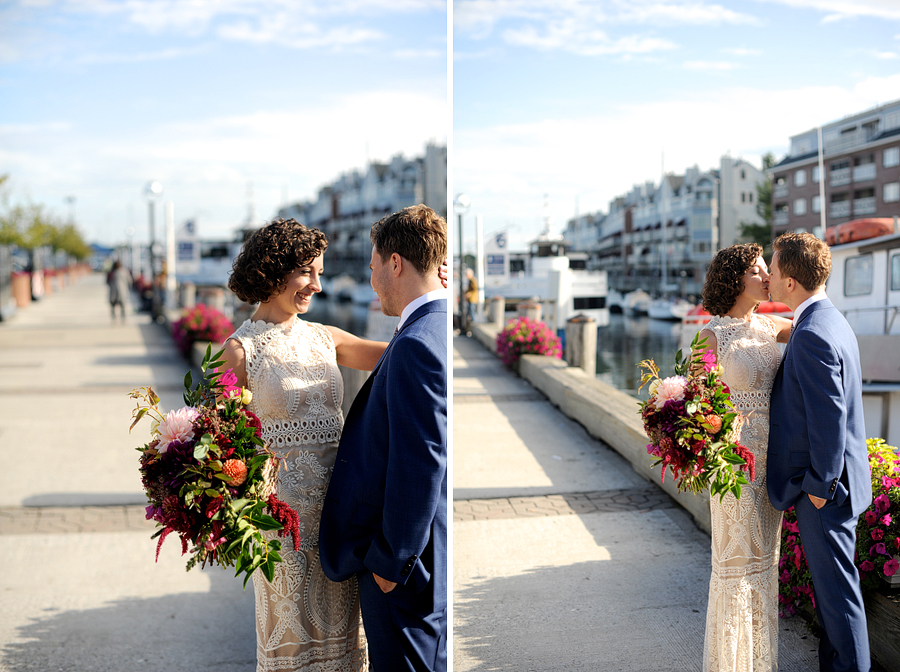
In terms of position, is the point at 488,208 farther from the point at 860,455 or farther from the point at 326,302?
the point at 326,302

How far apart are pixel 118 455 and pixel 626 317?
513cm

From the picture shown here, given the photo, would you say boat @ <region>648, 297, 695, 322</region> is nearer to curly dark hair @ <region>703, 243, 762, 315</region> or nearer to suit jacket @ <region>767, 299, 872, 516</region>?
curly dark hair @ <region>703, 243, 762, 315</region>

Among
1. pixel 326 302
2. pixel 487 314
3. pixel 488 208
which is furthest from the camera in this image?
pixel 326 302

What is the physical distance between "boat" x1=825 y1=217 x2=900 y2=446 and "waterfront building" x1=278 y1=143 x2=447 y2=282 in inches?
1911

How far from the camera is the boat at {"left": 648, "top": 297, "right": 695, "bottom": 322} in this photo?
14.5 ft

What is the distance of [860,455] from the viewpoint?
2705mm

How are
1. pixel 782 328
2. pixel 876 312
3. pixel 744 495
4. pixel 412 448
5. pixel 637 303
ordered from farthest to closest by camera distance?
pixel 876 312
pixel 637 303
pixel 782 328
pixel 744 495
pixel 412 448

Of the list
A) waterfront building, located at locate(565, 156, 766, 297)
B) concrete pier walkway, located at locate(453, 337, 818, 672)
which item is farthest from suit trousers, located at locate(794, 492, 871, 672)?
waterfront building, located at locate(565, 156, 766, 297)

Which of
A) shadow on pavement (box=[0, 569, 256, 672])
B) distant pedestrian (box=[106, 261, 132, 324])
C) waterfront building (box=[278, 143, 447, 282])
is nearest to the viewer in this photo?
shadow on pavement (box=[0, 569, 256, 672])

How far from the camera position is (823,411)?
2.56 meters

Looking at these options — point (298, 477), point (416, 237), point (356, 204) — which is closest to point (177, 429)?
point (298, 477)

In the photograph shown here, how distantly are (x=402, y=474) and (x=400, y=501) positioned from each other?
0.25 ft

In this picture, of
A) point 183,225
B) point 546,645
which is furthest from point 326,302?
point 546,645

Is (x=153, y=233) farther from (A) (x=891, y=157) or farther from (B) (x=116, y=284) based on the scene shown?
(A) (x=891, y=157)
